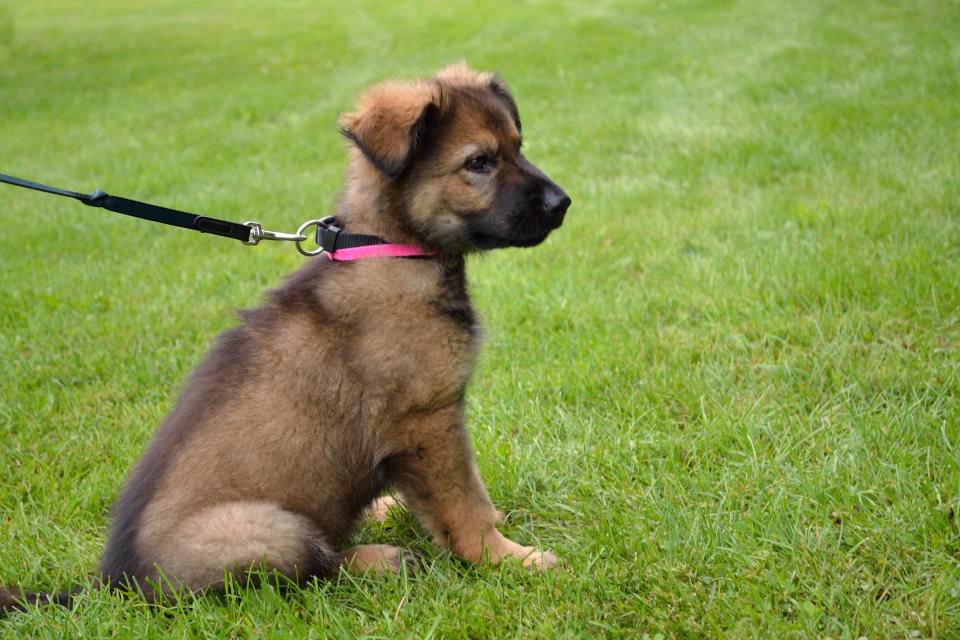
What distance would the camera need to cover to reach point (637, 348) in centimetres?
421

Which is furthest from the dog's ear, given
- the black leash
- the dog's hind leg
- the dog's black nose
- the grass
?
the grass

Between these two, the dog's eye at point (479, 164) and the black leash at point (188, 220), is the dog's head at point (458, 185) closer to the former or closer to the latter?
the dog's eye at point (479, 164)

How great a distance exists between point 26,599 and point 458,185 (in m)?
2.05

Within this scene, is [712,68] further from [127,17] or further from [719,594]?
[127,17]

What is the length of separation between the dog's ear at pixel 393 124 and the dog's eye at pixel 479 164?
0.20 m

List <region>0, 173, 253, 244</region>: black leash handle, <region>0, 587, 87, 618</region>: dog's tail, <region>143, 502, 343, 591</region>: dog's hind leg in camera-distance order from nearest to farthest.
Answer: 1. <region>143, 502, 343, 591</region>: dog's hind leg
2. <region>0, 587, 87, 618</region>: dog's tail
3. <region>0, 173, 253, 244</region>: black leash handle

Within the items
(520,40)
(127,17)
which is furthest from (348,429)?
(127,17)

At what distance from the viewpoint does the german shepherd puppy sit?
2580 millimetres

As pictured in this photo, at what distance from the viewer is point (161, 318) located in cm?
522

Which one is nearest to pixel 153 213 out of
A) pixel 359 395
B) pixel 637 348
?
pixel 359 395

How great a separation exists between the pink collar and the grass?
104cm

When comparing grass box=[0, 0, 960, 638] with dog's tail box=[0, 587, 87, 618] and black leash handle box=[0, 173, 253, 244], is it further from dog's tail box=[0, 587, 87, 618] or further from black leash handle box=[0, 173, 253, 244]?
black leash handle box=[0, 173, 253, 244]

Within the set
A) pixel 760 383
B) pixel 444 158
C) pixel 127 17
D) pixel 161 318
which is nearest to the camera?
pixel 444 158

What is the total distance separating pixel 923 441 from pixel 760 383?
81 cm
